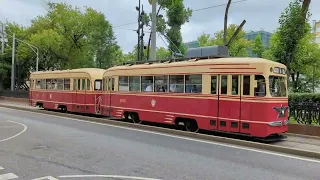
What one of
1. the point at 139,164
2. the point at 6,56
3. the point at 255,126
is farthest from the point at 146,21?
the point at 139,164

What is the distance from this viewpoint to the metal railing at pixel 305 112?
12375 mm

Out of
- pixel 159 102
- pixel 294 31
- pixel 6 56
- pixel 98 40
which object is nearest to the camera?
pixel 159 102

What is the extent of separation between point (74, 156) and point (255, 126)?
19.8 ft

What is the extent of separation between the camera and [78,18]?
128ft

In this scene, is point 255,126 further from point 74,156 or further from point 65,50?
point 65,50

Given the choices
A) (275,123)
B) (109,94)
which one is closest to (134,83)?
(109,94)

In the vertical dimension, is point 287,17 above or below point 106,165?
above

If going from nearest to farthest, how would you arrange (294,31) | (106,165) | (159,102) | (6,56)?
(106,165)
(159,102)
(294,31)
(6,56)

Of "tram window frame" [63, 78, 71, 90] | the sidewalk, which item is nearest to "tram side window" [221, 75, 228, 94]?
the sidewalk

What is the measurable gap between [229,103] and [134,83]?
577cm

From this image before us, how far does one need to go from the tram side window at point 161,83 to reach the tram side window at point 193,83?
1228 millimetres

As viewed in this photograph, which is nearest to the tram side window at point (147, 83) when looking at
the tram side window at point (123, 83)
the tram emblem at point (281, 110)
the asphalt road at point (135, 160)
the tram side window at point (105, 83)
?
the tram side window at point (123, 83)

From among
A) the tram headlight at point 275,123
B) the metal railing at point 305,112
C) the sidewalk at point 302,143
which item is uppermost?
the metal railing at point 305,112

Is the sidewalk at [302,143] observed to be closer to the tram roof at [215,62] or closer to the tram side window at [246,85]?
the tram side window at [246,85]
